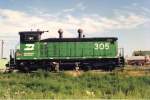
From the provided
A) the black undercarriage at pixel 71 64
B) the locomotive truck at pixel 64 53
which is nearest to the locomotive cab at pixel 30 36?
the locomotive truck at pixel 64 53

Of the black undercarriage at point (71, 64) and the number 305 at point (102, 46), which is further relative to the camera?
the number 305 at point (102, 46)

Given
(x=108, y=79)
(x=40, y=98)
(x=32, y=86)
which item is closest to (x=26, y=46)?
(x=108, y=79)

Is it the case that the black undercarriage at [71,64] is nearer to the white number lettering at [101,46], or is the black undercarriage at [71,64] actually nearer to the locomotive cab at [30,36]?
the white number lettering at [101,46]

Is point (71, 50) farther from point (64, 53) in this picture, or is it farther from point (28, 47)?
point (28, 47)

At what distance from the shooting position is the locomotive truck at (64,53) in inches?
1310

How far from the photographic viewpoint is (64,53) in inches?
1347

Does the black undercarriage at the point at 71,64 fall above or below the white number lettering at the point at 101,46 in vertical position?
below

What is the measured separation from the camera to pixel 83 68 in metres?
34.1

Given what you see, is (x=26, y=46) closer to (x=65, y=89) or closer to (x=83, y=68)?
(x=83, y=68)

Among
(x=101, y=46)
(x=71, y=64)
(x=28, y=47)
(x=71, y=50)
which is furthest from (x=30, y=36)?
(x=101, y=46)

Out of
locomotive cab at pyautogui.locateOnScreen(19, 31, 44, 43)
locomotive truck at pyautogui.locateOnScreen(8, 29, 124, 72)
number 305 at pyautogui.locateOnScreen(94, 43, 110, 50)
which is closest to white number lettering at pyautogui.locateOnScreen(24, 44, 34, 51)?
locomotive truck at pyautogui.locateOnScreen(8, 29, 124, 72)

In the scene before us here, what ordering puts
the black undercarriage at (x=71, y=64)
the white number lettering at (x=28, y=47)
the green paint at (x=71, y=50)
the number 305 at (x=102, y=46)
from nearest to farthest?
the black undercarriage at (x=71, y=64) < the white number lettering at (x=28, y=47) < the green paint at (x=71, y=50) < the number 305 at (x=102, y=46)

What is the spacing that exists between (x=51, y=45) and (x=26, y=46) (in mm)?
2128

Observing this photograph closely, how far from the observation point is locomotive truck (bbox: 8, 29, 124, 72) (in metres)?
33.3
